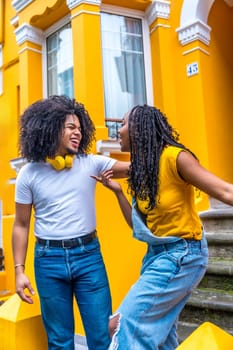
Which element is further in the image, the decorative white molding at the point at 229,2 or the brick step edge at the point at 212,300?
the decorative white molding at the point at 229,2

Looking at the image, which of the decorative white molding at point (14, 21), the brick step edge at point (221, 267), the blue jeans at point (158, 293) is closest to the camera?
the blue jeans at point (158, 293)

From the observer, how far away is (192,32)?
443cm

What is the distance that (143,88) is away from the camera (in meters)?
4.66

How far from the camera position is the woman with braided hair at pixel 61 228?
78.0 inches

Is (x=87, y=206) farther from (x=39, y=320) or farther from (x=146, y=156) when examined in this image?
(x=39, y=320)

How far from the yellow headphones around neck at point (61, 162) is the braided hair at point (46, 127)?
0.11 ft

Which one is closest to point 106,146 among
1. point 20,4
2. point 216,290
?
point 216,290

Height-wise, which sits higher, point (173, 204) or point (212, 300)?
point (173, 204)

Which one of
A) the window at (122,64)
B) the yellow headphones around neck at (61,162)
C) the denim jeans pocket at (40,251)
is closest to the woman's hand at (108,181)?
the yellow headphones around neck at (61,162)

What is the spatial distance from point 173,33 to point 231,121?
1.40 m

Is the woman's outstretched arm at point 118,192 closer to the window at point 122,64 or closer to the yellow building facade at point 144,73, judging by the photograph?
the yellow building facade at point 144,73

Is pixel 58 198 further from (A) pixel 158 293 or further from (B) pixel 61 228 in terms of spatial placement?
(A) pixel 158 293

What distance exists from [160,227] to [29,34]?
414cm

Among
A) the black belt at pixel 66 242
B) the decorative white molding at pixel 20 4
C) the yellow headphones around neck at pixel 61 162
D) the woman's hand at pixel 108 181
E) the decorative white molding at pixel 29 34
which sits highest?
the decorative white molding at pixel 20 4
